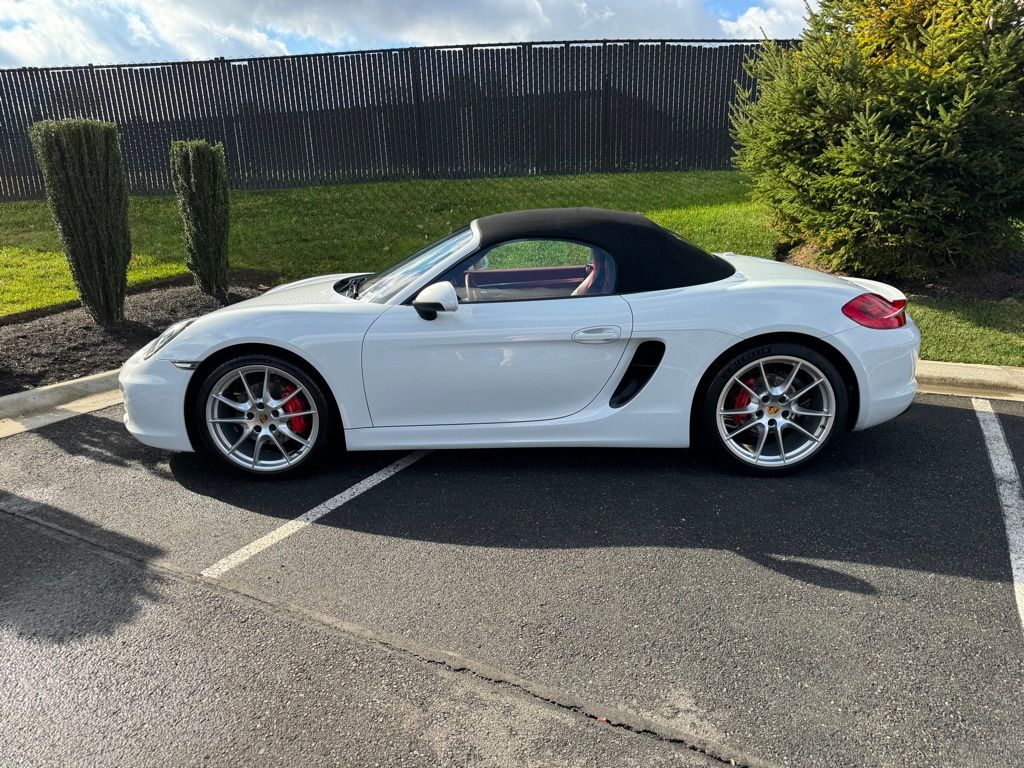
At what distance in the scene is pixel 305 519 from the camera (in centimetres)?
355

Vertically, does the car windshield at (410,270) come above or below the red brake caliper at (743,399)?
above

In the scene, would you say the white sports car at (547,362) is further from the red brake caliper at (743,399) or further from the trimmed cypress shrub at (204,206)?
the trimmed cypress shrub at (204,206)

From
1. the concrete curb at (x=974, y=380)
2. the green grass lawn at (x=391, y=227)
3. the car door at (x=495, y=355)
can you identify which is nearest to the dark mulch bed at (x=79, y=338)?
the green grass lawn at (x=391, y=227)

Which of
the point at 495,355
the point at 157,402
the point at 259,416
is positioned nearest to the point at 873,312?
the point at 495,355

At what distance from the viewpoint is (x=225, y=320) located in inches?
153

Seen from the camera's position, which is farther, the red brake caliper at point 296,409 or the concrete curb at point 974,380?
the concrete curb at point 974,380

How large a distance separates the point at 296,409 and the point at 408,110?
10.7m

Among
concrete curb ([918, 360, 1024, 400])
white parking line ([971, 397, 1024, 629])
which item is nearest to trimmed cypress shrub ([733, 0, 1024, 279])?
concrete curb ([918, 360, 1024, 400])

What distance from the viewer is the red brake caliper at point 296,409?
12.8 feet

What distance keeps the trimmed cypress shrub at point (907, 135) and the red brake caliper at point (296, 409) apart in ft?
17.5

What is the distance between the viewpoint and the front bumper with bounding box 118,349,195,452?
3.85 metres

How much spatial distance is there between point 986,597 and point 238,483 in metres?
3.43

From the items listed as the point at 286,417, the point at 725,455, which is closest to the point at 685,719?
the point at 725,455

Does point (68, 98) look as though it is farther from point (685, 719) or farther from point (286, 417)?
point (685, 719)
